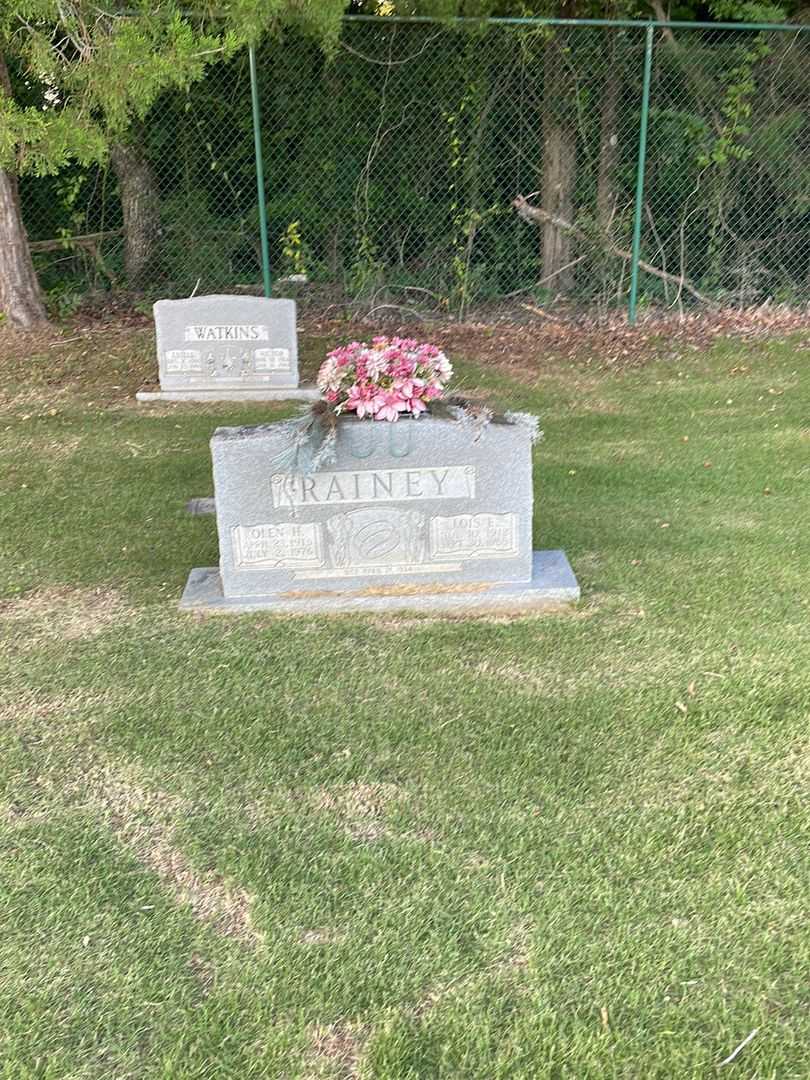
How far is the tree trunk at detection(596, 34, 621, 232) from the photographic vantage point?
9.90m

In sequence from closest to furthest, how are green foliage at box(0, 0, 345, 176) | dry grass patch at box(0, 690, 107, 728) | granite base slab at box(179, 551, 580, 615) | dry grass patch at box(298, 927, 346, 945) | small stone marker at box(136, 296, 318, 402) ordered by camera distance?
dry grass patch at box(298, 927, 346, 945) → dry grass patch at box(0, 690, 107, 728) → granite base slab at box(179, 551, 580, 615) → green foliage at box(0, 0, 345, 176) → small stone marker at box(136, 296, 318, 402)

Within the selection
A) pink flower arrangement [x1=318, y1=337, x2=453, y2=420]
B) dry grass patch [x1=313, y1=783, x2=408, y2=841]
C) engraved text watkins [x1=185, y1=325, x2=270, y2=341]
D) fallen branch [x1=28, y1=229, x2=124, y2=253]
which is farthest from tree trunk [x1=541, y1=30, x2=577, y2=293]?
dry grass patch [x1=313, y1=783, x2=408, y2=841]

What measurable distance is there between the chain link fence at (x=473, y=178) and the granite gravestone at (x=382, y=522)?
21.8ft

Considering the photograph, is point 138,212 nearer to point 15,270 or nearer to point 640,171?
point 15,270

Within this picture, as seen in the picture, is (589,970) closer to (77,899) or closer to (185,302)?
(77,899)

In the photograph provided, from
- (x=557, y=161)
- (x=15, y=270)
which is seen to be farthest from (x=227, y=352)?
(x=557, y=161)

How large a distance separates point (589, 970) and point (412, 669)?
1449 millimetres

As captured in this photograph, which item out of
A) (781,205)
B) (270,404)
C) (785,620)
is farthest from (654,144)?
(785,620)

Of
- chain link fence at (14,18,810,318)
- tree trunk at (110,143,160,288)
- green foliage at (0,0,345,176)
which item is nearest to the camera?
green foliage at (0,0,345,176)

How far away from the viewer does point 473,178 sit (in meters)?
10.3

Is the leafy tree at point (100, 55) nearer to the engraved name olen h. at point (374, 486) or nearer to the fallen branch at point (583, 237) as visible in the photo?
the engraved name olen h. at point (374, 486)

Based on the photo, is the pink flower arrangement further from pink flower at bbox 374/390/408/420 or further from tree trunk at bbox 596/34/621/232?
tree trunk at bbox 596/34/621/232

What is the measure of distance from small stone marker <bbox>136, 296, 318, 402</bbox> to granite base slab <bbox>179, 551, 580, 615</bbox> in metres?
4.00

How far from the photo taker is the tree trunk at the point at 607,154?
9898 millimetres
